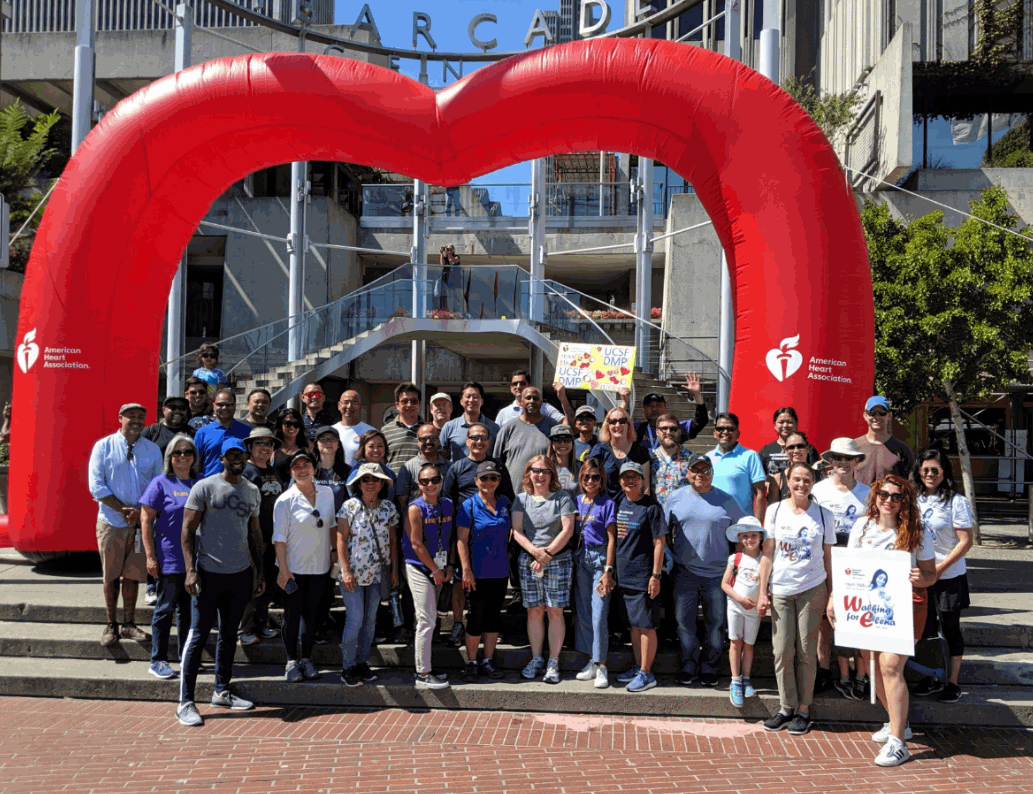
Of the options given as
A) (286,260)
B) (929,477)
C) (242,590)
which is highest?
(286,260)

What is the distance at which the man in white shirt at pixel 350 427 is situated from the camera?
7.61 metres

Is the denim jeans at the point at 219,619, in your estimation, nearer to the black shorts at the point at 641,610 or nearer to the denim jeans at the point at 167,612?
the denim jeans at the point at 167,612

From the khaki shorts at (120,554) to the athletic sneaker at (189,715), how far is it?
4.85 ft

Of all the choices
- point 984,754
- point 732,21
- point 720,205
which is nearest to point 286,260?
point 732,21

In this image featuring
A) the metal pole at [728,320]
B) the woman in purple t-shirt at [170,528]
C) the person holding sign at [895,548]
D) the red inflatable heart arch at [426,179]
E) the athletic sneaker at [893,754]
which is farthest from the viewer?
the metal pole at [728,320]

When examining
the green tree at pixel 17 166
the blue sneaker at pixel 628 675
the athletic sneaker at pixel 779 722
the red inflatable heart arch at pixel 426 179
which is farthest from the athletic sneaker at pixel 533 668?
the green tree at pixel 17 166

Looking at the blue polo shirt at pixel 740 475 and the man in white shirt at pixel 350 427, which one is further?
the man in white shirt at pixel 350 427

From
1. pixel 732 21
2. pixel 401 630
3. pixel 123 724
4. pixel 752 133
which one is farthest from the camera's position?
pixel 732 21

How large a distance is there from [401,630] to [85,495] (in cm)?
361

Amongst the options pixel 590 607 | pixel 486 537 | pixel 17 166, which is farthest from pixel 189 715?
pixel 17 166

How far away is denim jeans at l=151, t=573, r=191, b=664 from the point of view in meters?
6.35

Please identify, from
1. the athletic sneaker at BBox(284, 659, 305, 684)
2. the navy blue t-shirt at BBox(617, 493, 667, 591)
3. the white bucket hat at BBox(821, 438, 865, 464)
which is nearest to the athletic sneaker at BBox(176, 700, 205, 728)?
the athletic sneaker at BBox(284, 659, 305, 684)

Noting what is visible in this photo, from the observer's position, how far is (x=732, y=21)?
48.6ft

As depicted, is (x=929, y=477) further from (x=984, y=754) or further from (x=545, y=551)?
(x=545, y=551)
